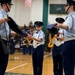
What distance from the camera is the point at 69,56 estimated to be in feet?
14.2

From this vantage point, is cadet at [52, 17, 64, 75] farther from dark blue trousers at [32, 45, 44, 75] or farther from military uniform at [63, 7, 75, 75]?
military uniform at [63, 7, 75, 75]

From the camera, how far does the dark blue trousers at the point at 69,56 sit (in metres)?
4.34

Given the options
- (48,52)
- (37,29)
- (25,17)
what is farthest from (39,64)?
(25,17)

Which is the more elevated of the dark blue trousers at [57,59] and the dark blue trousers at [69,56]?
the dark blue trousers at [69,56]

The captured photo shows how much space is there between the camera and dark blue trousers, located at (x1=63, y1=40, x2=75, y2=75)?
14.2 ft

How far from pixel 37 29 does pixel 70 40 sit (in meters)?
2.97

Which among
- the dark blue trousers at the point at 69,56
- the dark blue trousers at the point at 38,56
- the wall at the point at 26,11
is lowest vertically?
the wall at the point at 26,11

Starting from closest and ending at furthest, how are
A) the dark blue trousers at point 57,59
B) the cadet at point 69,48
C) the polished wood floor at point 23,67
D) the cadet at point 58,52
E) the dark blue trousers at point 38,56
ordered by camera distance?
the cadet at point 69,48 → the cadet at point 58,52 → the dark blue trousers at point 57,59 → the dark blue trousers at point 38,56 → the polished wood floor at point 23,67

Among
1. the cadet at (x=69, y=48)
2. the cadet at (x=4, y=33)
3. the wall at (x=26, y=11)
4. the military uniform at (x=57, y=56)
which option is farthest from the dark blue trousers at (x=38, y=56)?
the wall at (x=26, y=11)

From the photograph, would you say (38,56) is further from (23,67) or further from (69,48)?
(23,67)

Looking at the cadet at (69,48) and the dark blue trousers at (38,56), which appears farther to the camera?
the dark blue trousers at (38,56)

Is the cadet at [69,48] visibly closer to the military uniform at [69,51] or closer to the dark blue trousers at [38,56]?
the military uniform at [69,51]

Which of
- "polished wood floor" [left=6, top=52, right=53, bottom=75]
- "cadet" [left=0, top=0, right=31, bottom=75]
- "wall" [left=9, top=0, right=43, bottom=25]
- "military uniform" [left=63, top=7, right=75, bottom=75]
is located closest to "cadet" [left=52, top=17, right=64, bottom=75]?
"polished wood floor" [left=6, top=52, right=53, bottom=75]

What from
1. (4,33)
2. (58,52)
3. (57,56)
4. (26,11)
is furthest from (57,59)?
(26,11)
